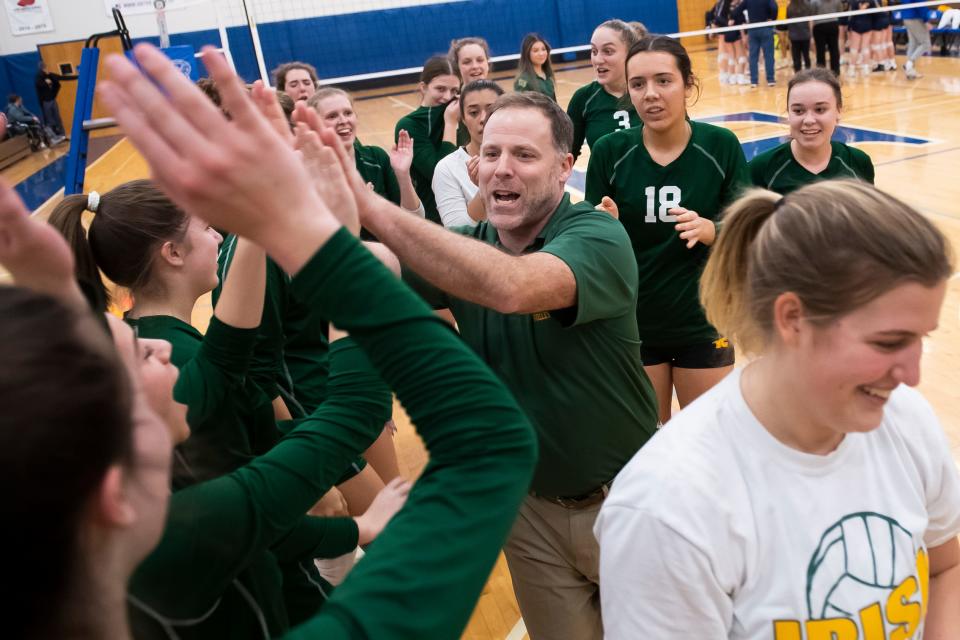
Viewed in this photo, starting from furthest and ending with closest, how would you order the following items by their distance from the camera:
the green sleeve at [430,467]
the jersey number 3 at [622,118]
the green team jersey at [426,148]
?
the green team jersey at [426,148] → the jersey number 3 at [622,118] → the green sleeve at [430,467]

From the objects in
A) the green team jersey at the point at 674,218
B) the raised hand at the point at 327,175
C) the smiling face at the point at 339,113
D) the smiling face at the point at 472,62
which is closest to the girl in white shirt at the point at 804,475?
the raised hand at the point at 327,175

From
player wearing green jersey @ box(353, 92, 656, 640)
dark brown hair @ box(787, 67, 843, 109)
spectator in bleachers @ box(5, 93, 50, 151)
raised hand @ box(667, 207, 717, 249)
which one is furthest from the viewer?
spectator in bleachers @ box(5, 93, 50, 151)

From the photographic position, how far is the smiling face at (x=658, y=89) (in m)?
3.75

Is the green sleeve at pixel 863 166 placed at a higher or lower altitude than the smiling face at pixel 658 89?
lower

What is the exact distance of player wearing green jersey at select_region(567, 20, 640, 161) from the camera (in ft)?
16.8

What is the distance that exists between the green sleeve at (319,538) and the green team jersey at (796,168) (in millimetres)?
3176

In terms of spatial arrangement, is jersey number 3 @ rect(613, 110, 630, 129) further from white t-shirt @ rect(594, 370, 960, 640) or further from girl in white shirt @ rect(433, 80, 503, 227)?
white t-shirt @ rect(594, 370, 960, 640)

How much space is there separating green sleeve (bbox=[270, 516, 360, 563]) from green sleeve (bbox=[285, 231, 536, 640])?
992 mm

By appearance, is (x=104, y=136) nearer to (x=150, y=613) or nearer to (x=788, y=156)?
(x=788, y=156)

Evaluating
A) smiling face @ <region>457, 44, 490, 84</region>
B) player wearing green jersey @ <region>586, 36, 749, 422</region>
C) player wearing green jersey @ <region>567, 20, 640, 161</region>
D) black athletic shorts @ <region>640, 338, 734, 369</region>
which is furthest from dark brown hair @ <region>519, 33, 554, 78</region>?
black athletic shorts @ <region>640, 338, 734, 369</region>

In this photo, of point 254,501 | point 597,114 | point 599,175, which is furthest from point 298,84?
point 254,501

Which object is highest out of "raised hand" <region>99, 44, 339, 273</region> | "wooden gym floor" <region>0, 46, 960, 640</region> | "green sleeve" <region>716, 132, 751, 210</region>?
"raised hand" <region>99, 44, 339, 273</region>

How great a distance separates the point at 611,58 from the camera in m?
5.16

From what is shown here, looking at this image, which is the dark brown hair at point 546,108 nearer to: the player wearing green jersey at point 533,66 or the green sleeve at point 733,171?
the green sleeve at point 733,171
